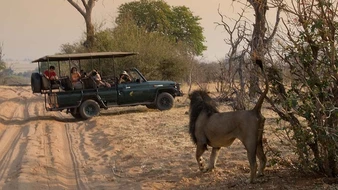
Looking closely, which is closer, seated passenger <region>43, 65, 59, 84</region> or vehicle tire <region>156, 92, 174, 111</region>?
seated passenger <region>43, 65, 59, 84</region>

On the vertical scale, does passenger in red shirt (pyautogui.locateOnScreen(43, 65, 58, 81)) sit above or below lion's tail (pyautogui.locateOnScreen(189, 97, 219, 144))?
above

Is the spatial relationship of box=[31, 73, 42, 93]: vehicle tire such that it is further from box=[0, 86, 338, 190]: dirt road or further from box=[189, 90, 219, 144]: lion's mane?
box=[189, 90, 219, 144]: lion's mane

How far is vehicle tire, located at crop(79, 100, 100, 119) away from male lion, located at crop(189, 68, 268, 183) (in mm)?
8435

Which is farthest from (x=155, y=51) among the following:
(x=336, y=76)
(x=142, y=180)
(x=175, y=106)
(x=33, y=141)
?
(x=336, y=76)

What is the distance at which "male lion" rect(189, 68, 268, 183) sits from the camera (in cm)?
639

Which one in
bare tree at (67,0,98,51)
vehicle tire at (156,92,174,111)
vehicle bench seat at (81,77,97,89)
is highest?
bare tree at (67,0,98,51)

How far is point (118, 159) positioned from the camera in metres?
9.16

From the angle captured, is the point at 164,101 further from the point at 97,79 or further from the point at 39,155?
the point at 39,155

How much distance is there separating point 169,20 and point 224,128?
3779 cm

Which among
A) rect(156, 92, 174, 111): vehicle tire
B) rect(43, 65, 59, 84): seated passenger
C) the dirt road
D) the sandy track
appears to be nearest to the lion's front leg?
the dirt road

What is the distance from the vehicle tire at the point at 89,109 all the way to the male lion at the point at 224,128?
844cm

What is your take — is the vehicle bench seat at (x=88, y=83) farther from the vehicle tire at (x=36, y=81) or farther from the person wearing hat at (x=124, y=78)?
the vehicle tire at (x=36, y=81)

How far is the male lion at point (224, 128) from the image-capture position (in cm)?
639

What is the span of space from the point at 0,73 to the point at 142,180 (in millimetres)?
54851
